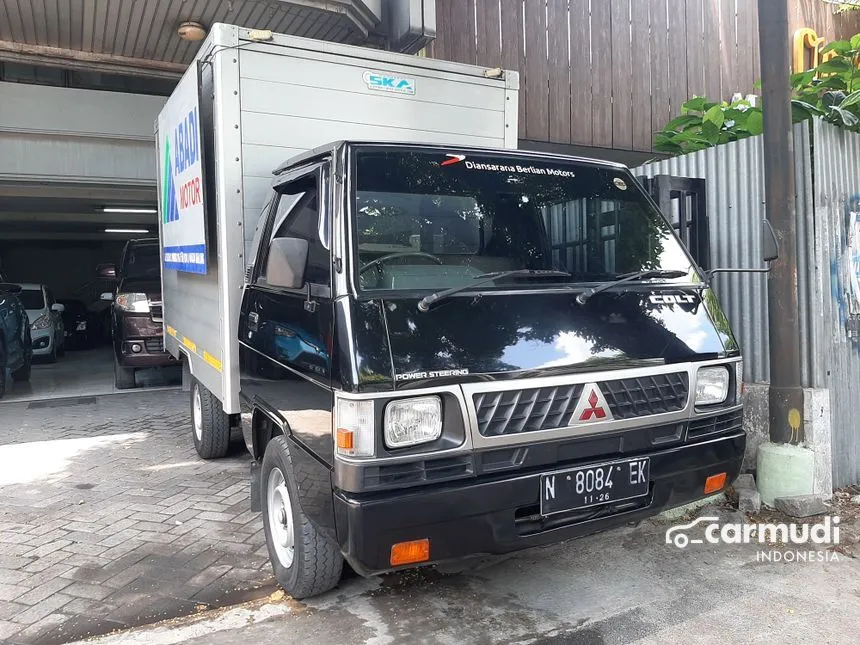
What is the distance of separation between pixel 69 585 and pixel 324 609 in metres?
1.44

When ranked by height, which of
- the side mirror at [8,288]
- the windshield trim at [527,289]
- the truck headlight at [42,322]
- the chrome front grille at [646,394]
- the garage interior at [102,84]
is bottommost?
the chrome front grille at [646,394]

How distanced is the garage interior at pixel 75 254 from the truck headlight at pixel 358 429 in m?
8.08

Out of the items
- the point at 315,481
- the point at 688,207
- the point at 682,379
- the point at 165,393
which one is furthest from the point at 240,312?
the point at 165,393

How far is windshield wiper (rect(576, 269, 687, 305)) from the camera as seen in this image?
122 inches

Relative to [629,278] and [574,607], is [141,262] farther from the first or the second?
[574,607]

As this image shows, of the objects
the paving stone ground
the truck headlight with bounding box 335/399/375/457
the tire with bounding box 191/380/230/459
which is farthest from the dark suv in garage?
the truck headlight with bounding box 335/399/375/457

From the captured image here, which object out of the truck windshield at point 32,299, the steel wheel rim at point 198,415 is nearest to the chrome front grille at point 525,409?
the steel wheel rim at point 198,415

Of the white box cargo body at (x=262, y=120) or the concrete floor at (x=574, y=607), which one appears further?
the white box cargo body at (x=262, y=120)

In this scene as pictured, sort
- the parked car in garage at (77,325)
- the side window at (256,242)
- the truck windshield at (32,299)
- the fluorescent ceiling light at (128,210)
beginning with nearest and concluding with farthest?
the side window at (256,242) < the truck windshield at (32,299) < the fluorescent ceiling light at (128,210) < the parked car in garage at (77,325)

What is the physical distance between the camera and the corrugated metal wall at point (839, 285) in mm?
4613

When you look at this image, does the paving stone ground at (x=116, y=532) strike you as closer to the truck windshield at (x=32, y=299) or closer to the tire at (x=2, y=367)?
the tire at (x=2, y=367)

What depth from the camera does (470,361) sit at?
9.00ft

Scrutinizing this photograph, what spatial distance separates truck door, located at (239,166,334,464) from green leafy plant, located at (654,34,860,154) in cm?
373

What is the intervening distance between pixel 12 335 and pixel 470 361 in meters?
8.74
